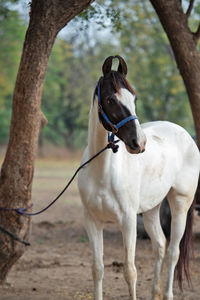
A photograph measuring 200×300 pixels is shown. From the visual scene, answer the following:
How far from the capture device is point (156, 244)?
15.2 ft

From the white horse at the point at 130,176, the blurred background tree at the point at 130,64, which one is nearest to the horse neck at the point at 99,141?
the white horse at the point at 130,176

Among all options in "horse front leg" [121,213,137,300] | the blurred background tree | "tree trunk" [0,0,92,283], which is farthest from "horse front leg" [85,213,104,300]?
the blurred background tree

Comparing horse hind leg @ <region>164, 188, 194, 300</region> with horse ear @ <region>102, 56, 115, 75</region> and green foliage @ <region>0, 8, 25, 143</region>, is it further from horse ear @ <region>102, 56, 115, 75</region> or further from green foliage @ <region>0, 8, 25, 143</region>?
green foliage @ <region>0, 8, 25, 143</region>

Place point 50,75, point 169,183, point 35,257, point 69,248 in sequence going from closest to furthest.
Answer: point 169,183 → point 35,257 → point 69,248 → point 50,75

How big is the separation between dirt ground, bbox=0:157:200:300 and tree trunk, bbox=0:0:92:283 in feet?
1.63

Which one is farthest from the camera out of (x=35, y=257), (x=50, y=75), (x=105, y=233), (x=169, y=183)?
(x=50, y=75)

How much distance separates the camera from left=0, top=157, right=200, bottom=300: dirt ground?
16.0 ft

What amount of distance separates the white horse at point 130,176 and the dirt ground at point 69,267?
82cm

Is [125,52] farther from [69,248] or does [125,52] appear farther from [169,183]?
[169,183]

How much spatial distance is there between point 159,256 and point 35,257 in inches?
100

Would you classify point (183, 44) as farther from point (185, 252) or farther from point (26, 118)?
point (185, 252)

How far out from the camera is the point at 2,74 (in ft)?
78.9

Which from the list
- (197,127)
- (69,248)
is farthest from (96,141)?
(69,248)

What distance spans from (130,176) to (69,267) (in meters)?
2.73
